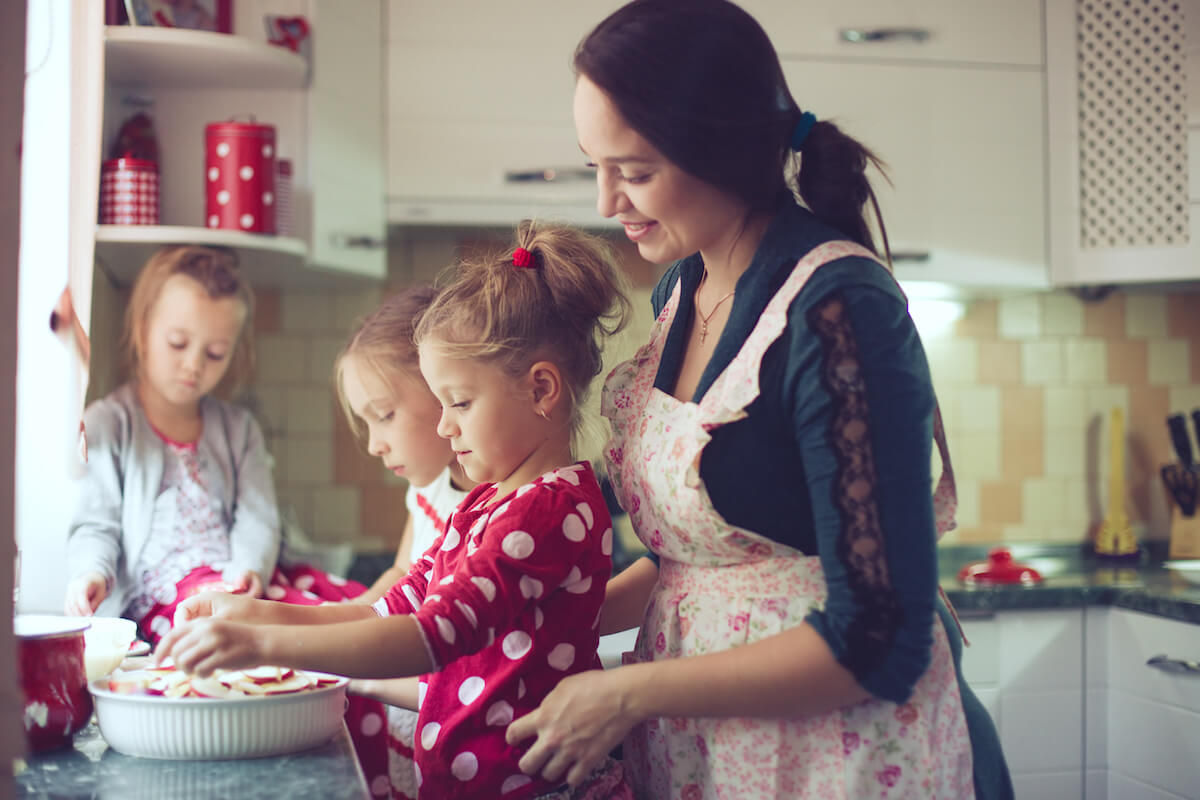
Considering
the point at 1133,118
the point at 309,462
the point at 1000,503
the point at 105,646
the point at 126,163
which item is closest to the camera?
the point at 105,646

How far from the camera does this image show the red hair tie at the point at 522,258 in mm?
1159

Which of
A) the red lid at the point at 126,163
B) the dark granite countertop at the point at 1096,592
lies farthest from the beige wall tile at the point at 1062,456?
the red lid at the point at 126,163

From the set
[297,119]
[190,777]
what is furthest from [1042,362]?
[190,777]

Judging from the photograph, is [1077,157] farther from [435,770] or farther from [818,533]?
[435,770]

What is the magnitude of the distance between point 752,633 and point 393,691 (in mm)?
419

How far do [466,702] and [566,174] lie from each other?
4.72 ft

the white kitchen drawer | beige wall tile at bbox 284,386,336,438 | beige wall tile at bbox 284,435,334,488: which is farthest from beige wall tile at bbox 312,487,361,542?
the white kitchen drawer

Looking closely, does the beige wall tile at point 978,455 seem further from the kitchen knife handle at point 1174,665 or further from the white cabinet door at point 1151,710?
the kitchen knife handle at point 1174,665

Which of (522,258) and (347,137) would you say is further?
(347,137)

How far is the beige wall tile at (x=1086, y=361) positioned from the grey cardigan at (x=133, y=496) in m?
1.93

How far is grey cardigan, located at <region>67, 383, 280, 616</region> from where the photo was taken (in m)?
1.90

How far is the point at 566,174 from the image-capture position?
2.29 meters

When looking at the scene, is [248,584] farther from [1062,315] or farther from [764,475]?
[1062,315]

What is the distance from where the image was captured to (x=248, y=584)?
1889mm
